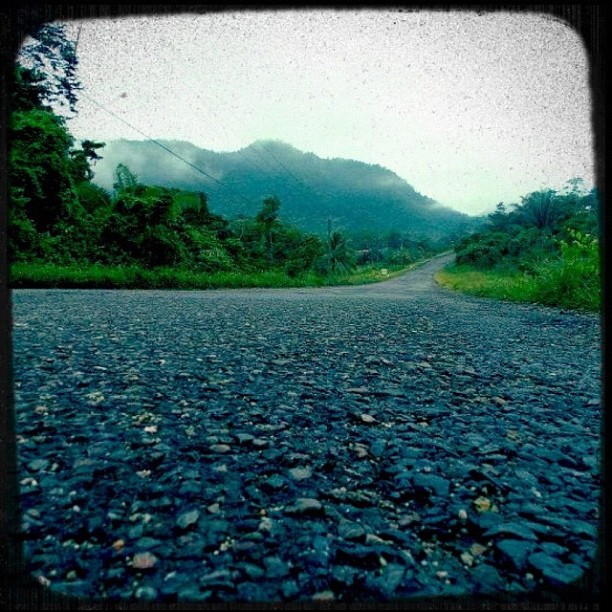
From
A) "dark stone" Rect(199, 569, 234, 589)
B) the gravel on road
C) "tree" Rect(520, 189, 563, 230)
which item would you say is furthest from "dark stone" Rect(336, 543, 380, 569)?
"tree" Rect(520, 189, 563, 230)

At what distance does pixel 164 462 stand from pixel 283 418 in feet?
1.97

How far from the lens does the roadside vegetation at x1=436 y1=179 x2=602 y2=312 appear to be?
26.6 feet

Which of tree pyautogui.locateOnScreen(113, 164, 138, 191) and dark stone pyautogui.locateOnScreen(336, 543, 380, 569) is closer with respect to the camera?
dark stone pyautogui.locateOnScreen(336, 543, 380, 569)

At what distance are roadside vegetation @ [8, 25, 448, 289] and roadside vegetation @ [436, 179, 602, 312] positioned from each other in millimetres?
9299

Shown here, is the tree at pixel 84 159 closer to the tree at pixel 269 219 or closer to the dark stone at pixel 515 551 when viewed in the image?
the tree at pixel 269 219

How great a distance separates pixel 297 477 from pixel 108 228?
17960 mm

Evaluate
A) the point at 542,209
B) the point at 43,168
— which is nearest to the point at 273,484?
the point at 43,168

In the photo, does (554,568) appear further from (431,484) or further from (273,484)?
(273,484)

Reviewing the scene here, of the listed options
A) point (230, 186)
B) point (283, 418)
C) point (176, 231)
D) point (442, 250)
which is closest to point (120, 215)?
point (176, 231)

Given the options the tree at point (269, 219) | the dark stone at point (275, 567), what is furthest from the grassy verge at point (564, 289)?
the tree at point (269, 219)

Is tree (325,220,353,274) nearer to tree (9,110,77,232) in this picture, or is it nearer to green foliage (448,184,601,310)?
green foliage (448,184,601,310)

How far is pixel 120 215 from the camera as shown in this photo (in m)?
17.4

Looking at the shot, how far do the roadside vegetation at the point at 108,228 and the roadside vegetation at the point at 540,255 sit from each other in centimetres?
930

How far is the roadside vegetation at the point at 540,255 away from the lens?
8.12 m
